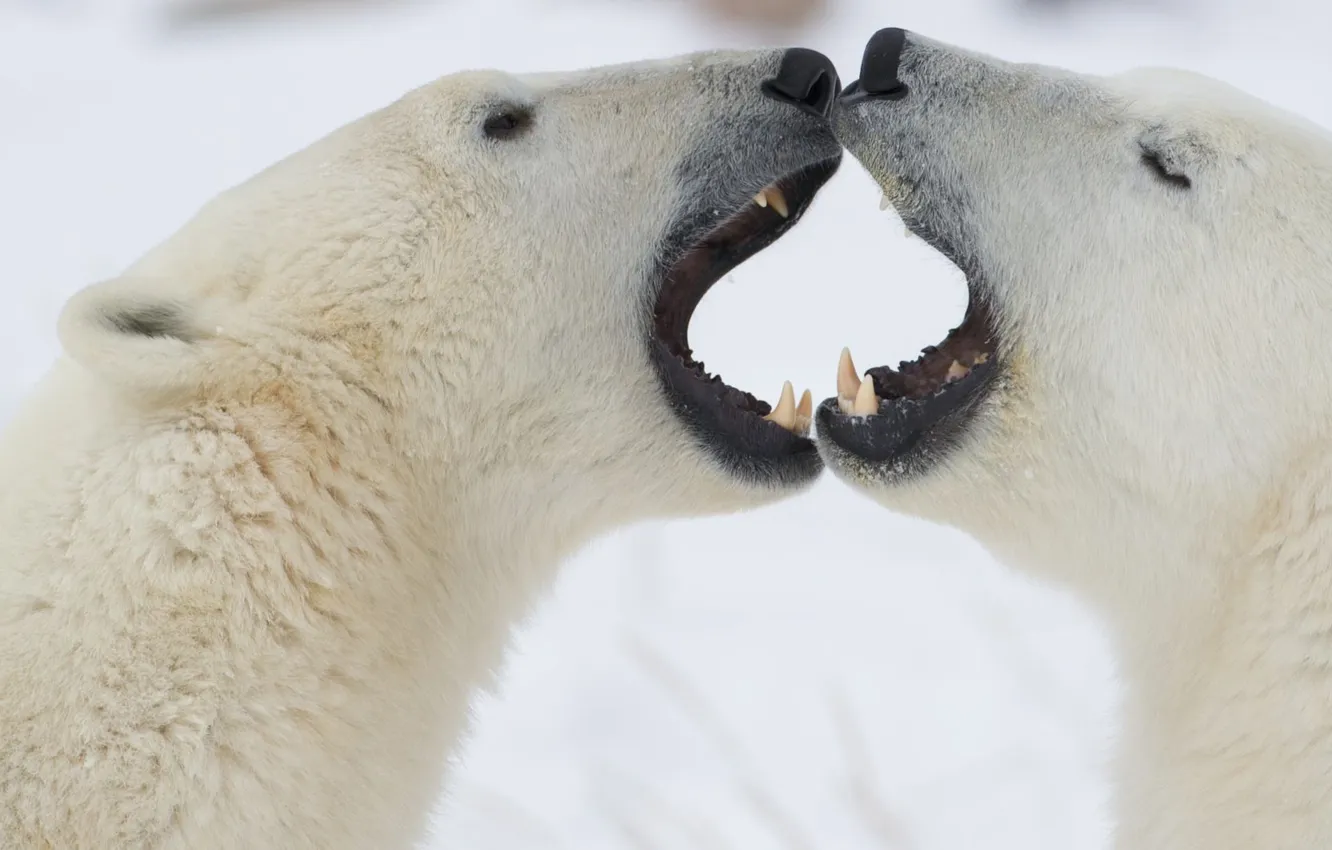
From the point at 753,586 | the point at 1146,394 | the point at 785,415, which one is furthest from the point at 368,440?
the point at 753,586

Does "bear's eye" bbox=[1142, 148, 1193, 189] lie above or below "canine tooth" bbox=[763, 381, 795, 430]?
above

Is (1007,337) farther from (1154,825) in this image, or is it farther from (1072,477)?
(1154,825)

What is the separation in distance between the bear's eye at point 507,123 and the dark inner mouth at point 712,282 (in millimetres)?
312

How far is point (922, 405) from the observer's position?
2.43 meters

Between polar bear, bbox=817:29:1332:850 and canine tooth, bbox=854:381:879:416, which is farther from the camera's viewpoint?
canine tooth, bbox=854:381:879:416

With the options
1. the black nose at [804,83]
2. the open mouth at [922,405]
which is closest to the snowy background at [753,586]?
the open mouth at [922,405]

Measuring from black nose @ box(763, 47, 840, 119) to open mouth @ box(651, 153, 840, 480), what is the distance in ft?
0.32

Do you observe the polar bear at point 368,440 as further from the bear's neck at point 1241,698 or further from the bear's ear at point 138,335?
the bear's neck at point 1241,698

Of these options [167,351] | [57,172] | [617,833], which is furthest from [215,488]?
[57,172]

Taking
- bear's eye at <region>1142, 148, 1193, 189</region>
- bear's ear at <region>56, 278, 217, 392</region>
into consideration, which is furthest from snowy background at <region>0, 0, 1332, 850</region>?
bear's ear at <region>56, 278, 217, 392</region>

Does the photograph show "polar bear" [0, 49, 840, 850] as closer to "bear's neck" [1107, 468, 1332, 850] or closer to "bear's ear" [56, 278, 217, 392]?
"bear's ear" [56, 278, 217, 392]

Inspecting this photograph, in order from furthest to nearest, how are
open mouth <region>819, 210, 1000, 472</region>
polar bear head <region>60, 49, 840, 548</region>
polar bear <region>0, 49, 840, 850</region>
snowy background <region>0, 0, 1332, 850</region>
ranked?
snowy background <region>0, 0, 1332, 850</region> → open mouth <region>819, 210, 1000, 472</region> → polar bear head <region>60, 49, 840, 548</region> → polar bear <region>0, 49, 840, 850</region>

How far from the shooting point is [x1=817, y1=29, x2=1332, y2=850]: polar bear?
2.10 m

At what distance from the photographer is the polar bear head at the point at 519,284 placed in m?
2.21
